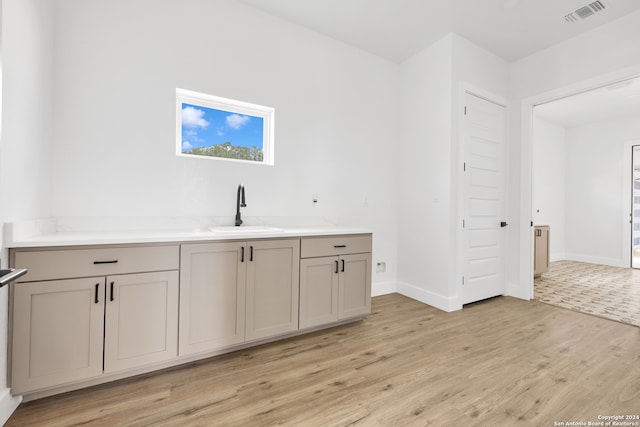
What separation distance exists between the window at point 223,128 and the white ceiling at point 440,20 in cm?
97

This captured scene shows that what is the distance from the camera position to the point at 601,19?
269cm

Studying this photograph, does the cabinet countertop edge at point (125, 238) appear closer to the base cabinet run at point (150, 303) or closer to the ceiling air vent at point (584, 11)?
the base cabinet run at point (150, 303)

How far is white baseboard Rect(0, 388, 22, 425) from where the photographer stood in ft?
4.41

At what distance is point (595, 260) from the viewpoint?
5.67 metres

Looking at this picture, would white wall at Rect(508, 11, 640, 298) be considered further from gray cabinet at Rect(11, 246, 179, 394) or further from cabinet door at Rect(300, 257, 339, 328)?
gray cabinet at Rect(11, 246, 179, 394)

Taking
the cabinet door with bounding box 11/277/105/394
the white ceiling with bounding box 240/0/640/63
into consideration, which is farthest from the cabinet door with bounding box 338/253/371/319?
the white ceiling with bounding box 240/0/640/63

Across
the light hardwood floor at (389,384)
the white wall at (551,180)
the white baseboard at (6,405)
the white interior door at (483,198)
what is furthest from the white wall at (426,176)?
the white wall at (551,180)

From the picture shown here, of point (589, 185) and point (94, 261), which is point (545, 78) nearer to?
point (589, 185)

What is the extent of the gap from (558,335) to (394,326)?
1.37m

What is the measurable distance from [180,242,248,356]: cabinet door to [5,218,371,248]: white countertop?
8cm

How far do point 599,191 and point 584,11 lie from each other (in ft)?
15.5

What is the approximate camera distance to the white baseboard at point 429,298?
2945mm

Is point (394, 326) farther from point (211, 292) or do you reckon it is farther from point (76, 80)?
point (76, 80)

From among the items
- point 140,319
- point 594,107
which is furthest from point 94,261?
point 594,107
